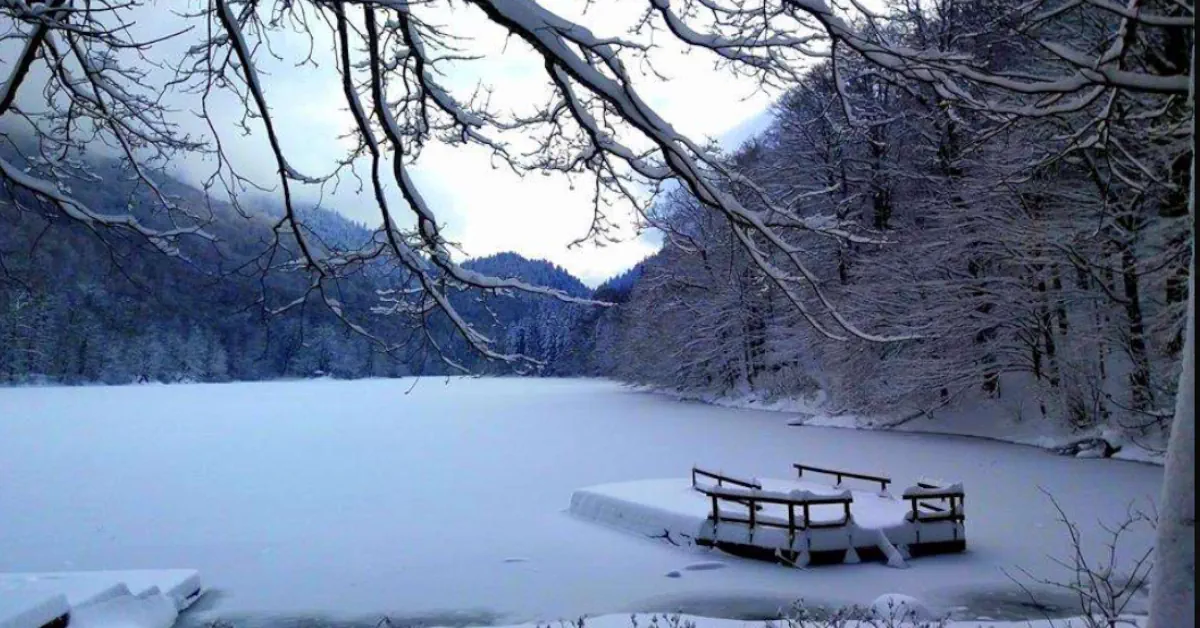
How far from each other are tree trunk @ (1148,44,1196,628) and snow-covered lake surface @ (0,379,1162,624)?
17.6ft

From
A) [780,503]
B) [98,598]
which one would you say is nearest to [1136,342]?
[780,503]

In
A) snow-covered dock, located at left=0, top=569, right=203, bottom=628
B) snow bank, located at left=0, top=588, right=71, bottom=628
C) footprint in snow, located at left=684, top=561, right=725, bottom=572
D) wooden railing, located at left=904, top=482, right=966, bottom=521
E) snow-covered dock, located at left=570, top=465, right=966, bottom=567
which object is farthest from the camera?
wooden railing, located at left=904, top=482, right=966, bottom=521

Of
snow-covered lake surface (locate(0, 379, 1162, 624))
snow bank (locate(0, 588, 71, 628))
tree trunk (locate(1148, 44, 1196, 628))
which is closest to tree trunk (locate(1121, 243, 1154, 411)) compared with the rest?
snow-covered lake surface (locate(0, 379, 1162, 624))

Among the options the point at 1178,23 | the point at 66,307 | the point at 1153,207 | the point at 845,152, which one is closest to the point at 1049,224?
the point at 1153,207

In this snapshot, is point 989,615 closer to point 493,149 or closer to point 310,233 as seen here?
point 493,149

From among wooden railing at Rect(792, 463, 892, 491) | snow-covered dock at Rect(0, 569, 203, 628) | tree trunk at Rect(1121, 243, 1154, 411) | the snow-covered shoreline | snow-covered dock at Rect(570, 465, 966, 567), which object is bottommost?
snow-covered dock at Rect(0, 569, 203, 628)

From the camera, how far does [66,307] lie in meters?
68.1

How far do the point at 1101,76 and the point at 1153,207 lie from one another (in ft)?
52.1

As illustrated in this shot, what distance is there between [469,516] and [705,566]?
409 centimetres

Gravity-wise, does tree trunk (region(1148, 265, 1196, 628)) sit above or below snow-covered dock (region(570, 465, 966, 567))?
above

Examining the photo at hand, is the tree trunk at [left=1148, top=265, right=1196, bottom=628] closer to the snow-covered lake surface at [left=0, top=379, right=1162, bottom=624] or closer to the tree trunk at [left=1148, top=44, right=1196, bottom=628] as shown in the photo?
the tree trunk at [left=1148, top=44, right=1196, bottom=628]

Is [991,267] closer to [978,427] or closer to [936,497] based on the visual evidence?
[978,427]

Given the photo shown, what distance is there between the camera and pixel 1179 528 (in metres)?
1.86

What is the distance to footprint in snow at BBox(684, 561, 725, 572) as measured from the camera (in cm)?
832
